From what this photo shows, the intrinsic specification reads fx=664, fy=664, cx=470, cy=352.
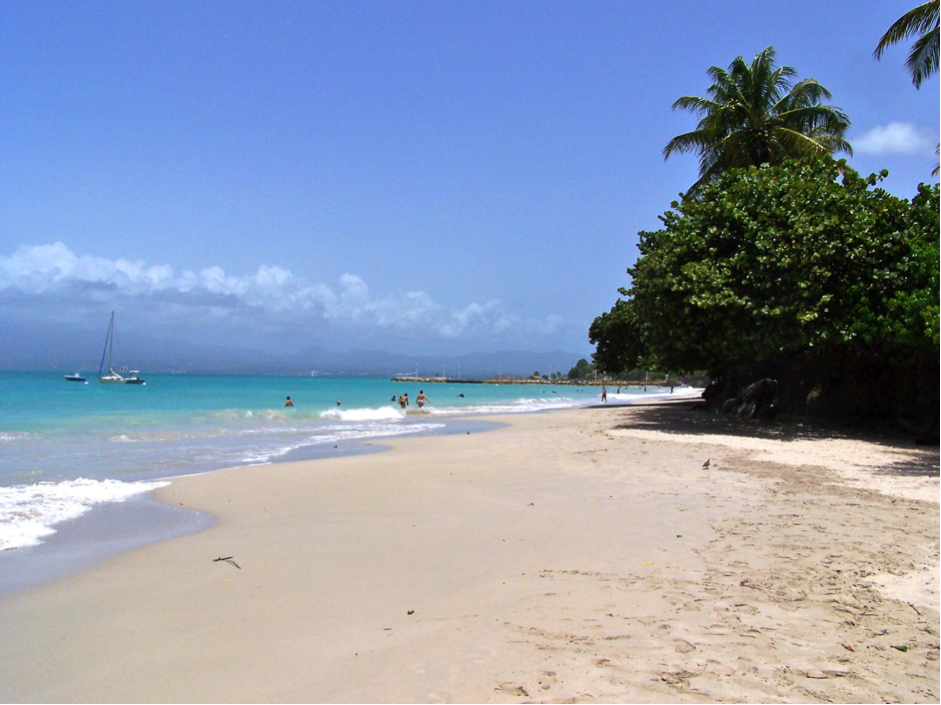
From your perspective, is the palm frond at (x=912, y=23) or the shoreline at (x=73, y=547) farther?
the palm frond at (x=912, y=23)

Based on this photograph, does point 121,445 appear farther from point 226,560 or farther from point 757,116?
point 757,116

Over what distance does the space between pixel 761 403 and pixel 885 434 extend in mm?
4995

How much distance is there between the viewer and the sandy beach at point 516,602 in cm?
323

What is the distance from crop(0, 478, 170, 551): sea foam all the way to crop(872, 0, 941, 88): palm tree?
16.7m

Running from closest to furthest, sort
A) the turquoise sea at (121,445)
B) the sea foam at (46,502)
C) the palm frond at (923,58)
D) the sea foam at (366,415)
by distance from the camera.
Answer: the sea foam at (46,502), the turquoise sea at (121,445), the palm frond at (923,58), the sea foam at (366,415)

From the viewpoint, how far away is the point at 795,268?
1531cm

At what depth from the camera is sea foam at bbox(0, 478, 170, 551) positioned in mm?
6906

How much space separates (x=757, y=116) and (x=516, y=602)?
21.8 metres

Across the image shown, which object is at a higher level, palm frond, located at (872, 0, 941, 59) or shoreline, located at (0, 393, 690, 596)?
palm frond, located at (872, 0, 941, 59)

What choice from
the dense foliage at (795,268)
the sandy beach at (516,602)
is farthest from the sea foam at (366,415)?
the sandy beach at (516,602)

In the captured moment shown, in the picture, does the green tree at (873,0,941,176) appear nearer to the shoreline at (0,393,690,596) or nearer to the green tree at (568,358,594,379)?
the shoreline at (0,393,690,596)

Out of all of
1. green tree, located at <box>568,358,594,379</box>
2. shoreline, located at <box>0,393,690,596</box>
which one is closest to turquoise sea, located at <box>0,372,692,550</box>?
shoreline, located at <box>0,393,690,596</box>

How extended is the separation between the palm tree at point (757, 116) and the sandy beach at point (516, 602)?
15.6 meters

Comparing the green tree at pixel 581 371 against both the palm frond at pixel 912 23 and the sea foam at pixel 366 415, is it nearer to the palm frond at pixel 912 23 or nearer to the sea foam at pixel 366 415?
the sea foam at pixel 366 415
